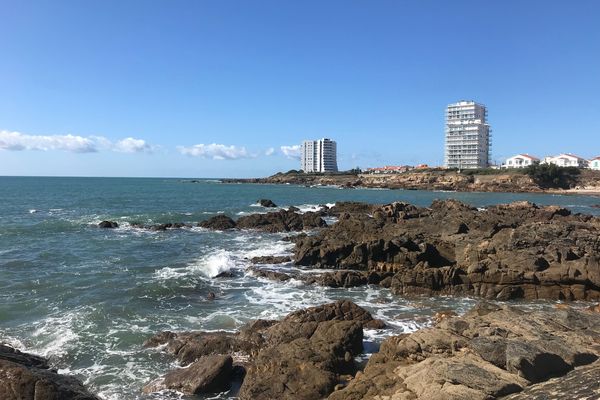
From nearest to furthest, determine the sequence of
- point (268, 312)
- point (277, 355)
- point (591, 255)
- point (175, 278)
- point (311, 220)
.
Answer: point (277, 355) → point (268, 312) → point (591, 255) → point (175, 278) → point (311, 220)

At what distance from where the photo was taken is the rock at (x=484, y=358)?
8.20m

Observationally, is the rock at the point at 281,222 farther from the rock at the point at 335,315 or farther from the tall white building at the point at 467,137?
the tall white building at the point at 467,137

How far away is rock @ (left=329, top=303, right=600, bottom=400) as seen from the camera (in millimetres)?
8197

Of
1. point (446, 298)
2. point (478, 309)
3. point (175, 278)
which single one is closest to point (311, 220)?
point (175, 278)

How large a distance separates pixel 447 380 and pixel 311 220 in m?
35.9

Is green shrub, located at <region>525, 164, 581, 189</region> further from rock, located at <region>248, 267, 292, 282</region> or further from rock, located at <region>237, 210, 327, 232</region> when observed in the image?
rock, located at <region>248, 267, 292, 282</region>

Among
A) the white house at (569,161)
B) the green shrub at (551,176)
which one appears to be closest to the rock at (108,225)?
the green shrub at (551,176)

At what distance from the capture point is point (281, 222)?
44.0m

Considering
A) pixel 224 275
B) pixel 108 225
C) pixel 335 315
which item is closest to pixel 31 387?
pixel 335 315

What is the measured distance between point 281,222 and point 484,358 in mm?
35023

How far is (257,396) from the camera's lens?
10.4 m

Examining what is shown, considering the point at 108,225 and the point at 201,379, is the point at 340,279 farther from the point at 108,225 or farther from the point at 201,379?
the point at 108,225

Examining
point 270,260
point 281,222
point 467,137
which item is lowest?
point 270,260

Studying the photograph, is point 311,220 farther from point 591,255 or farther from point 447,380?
point 447,380
